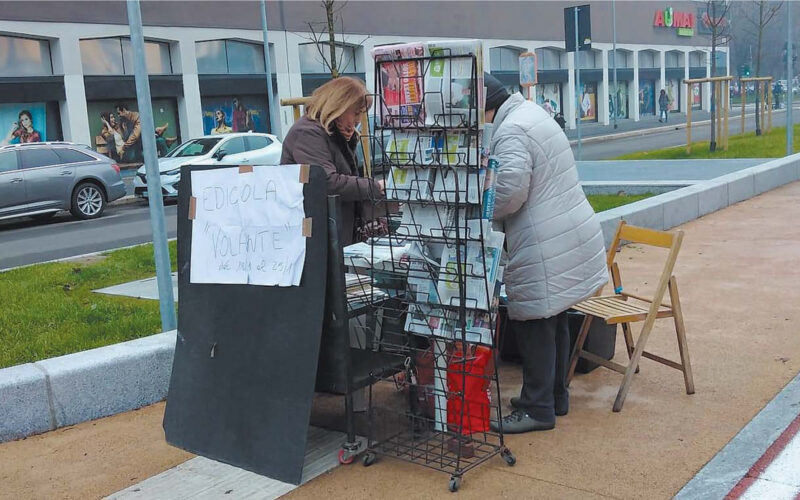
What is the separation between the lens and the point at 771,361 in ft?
17.7

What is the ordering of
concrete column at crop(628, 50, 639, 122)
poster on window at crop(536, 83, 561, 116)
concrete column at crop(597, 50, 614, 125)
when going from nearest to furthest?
poster on window at crop(536, 83, 561, 116), concrete column at crop(597, 50, 614, 125), concrete column at crop(628, 50, 639, 122)

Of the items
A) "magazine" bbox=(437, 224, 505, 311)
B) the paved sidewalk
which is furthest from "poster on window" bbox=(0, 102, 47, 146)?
"magazine" bbox=(437, 224, 505, 311)

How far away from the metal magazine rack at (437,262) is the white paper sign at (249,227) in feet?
1.32

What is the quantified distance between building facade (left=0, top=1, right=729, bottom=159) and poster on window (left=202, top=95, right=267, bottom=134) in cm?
4

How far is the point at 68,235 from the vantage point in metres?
14.5

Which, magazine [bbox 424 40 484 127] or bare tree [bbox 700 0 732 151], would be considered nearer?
magazine [bbox 424 40 484 127]

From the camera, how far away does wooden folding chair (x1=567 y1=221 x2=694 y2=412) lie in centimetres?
475

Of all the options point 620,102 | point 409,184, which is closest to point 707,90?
point 620,102

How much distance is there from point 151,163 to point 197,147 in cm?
1562

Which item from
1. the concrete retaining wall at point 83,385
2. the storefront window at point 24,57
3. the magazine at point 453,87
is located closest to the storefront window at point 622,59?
the storefront window at point 24,57

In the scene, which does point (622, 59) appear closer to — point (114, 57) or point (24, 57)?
point (114, 57)

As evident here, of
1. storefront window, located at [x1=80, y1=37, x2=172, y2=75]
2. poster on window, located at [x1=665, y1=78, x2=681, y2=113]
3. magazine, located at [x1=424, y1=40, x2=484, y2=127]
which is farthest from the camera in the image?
poster on window, located at [x1=665, y1=78, x2=681, y2=113]

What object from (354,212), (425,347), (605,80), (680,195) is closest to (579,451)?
(425,347)

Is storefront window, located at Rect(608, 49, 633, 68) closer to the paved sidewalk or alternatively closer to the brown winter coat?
the paved sidewalk
